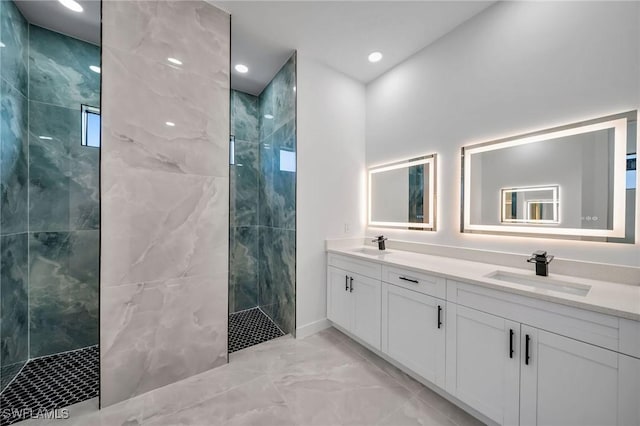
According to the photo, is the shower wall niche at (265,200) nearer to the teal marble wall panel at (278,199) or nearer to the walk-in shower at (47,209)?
the teal marble wall panel at (278,199)

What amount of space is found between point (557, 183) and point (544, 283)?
2.31 ft

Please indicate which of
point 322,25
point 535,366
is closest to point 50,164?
point 322,25

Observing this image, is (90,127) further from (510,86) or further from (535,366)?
(535,366)

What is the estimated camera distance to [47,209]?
2.11 m

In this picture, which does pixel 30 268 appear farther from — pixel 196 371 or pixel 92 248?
pixel 196 371

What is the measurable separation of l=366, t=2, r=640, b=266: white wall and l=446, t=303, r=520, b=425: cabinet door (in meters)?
0.74

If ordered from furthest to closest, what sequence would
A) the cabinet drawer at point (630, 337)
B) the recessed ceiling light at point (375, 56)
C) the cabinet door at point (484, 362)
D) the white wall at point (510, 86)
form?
the recessed ceiling light at point (375, 56), the white wall at point (510, 86), the cabinet door at point (484, 362), the cabinet drawer at point (630, 337)

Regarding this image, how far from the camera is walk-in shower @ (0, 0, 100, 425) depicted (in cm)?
176

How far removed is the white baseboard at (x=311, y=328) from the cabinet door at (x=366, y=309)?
17.8 inches

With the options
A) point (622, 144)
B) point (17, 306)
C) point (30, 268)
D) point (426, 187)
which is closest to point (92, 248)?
point (30, 268)

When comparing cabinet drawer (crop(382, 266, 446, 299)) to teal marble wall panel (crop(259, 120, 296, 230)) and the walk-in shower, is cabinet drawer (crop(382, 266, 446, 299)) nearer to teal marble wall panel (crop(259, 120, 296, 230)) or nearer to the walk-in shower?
teal marble wall panel (crop(259, 120, 296, 230))

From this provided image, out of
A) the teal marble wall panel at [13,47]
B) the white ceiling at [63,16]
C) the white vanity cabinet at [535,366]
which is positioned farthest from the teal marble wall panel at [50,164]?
the white vanity cabinet at [535,366]

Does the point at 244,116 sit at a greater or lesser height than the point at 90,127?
greater

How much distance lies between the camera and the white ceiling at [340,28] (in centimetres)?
195
